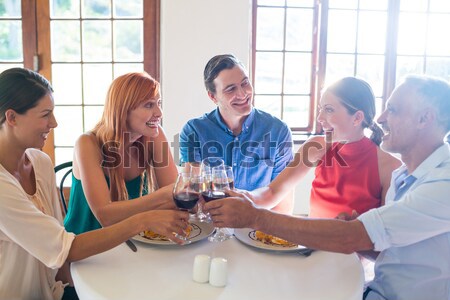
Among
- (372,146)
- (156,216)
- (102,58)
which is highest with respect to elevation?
(102,58)

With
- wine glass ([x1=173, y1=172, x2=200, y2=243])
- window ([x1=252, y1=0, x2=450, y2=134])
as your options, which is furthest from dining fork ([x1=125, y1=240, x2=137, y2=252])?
window ([x1=252, y1=0, x2=450, y2=134])

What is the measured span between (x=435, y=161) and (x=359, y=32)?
285 cm

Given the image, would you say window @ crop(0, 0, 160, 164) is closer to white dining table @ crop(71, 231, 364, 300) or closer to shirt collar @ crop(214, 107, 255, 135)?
shirt collar @ crop(214, 107, 255, 135)

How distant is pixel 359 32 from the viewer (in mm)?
3855

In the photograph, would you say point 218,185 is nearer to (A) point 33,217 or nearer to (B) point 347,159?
(A) point 33,217

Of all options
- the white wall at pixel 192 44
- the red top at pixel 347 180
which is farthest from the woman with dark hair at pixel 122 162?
the white wall at pixel 192 44

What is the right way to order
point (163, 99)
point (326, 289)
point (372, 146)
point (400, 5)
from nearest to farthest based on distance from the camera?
point (326, 289) → point (372, 146) → point (163, 99) → point (400, 5)

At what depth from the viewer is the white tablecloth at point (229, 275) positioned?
1093 millimetres

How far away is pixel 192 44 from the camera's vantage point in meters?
3.48

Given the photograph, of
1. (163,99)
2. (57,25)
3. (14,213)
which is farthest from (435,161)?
(57,25)

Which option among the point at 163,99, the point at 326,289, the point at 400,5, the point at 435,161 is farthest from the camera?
the point at 400,5

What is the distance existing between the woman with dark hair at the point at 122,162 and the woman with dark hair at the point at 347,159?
49cm

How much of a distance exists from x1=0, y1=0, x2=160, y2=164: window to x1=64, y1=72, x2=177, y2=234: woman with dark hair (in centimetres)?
169

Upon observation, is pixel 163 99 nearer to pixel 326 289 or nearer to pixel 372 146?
pixel 372 146
